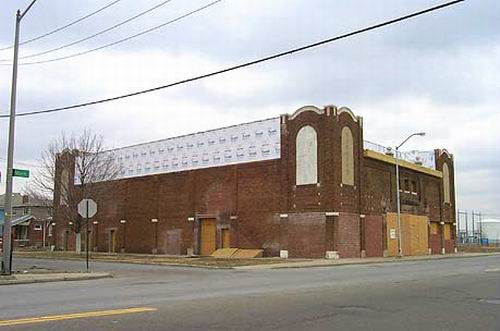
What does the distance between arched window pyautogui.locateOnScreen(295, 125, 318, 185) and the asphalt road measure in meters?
24.3

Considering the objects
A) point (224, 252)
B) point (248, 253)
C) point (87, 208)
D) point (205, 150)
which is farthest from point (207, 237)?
point (87, 208)

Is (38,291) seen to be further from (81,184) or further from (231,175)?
(81,184)

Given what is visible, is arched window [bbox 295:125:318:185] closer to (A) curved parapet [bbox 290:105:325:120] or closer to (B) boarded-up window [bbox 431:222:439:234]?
(A) curved parapet [bbox 290:105:325:120]

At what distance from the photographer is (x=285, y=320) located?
439 inches

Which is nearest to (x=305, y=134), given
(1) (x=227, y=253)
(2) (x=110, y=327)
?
(1) (x=227, y=253)

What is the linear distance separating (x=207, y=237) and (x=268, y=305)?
3834 centimetres

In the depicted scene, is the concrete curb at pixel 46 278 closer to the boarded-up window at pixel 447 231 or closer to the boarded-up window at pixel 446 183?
the boarded-up window at pixel 447 231

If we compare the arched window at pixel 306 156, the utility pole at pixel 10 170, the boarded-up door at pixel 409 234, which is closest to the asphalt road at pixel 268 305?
the utility pole at pixel 10 170

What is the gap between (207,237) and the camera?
51500mm

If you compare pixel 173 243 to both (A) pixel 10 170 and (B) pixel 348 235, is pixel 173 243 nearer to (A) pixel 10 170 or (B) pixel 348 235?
(B) pixel 348 235

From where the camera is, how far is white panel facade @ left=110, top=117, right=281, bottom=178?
47.8 meters

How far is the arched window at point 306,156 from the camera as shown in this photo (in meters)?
44.7

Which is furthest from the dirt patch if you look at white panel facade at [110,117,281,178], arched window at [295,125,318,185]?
white panel facade at [110,117,281,178]

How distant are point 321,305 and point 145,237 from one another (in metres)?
44.6
